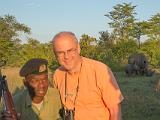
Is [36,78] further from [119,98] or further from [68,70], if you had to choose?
[119,98]

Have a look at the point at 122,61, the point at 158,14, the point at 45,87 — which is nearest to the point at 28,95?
the point at 45,87

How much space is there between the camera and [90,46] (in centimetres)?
3291

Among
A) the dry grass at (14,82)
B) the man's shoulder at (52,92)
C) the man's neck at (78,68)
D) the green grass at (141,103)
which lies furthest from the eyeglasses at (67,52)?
the dry grass at (14,82)

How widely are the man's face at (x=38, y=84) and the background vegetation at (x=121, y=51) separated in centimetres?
626

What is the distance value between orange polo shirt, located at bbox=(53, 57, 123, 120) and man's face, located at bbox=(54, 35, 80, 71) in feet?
0.53

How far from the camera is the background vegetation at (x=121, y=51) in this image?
503 inches

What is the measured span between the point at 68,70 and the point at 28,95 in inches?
21.7

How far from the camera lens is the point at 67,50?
4375 millimetres

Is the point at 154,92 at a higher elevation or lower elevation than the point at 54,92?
lower

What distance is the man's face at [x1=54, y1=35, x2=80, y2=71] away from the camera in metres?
4.36

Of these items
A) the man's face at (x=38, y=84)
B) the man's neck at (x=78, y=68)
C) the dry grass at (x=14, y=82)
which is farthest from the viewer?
the dry grass at (x=14, y=82)

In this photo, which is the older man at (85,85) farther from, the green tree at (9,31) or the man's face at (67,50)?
the green tree at (9,31)

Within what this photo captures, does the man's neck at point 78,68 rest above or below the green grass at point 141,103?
above

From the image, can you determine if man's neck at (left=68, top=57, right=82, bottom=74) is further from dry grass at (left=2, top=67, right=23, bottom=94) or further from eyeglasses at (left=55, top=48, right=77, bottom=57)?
dry grass at (left=2, top=67, right=23, bottom=94)
